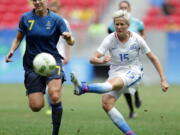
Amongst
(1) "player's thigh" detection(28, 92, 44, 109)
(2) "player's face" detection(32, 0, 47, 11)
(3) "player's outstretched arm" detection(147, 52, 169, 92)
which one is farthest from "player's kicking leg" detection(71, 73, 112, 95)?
(2) "player's face" detection(32, 0, 47, 11)

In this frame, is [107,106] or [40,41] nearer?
[107,106]

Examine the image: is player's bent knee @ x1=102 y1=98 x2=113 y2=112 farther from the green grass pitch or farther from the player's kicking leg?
the green grass pitch

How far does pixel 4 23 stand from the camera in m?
27.6

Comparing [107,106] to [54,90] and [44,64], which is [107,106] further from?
[44,64]

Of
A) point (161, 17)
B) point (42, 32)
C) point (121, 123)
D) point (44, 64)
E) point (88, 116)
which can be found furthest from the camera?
point (161, 17)

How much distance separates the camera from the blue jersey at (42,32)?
927 centimetres

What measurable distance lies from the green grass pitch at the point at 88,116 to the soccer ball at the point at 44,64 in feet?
4.72

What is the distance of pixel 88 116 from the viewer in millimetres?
12688

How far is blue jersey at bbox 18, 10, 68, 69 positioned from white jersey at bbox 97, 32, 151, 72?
681mm

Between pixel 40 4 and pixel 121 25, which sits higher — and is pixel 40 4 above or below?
above

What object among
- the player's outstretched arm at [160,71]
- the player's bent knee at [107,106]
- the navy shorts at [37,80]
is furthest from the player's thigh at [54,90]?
the player's outstretched arm at [160,71]

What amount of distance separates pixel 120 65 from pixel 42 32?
1.34 m

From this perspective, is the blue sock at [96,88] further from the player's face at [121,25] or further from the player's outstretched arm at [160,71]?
the player's face at [121,25]

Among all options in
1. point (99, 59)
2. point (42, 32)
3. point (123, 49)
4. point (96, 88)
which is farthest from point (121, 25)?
point (42, 32)
